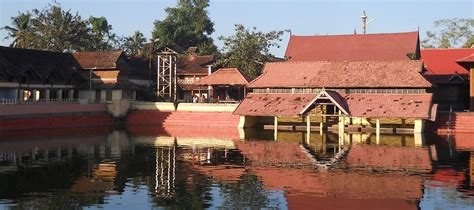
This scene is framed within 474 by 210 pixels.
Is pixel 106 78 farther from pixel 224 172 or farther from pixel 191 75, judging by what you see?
pixel 224 172

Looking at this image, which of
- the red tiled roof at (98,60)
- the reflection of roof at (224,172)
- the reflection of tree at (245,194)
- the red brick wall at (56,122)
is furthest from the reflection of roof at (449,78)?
the reflection of tree at (245,194)

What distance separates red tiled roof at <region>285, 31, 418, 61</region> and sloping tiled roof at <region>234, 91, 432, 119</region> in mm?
10305

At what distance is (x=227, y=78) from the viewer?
175ft

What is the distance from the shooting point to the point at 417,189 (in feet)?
64.1

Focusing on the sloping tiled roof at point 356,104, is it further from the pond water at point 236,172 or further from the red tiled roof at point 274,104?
the pond water at point 236,172

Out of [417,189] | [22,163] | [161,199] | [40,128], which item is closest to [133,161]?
[22,163]

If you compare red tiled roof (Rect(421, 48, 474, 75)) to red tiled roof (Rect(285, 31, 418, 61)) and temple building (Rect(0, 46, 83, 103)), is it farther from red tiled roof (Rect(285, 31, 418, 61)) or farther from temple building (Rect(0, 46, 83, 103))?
temple building (Rect(0, 46, 83, 103))

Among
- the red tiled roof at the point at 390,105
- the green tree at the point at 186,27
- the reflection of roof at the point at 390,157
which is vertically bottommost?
the reflection of roof at the point at 390,157

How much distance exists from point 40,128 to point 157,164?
830 inches

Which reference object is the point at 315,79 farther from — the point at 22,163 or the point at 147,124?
the point at 22,163

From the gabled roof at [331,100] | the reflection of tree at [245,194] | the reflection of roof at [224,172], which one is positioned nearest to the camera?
the reflection of tree at [245,194]

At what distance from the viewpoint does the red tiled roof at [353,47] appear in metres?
53.4

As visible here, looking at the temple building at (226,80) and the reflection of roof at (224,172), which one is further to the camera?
the temple building at (226,80)

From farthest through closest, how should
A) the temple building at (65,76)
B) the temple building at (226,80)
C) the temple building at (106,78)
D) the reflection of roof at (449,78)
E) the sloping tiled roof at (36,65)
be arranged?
the temple building at (106,78)
the temple building at (226,80)
the reflection of roof at (449,78)
the temple building at (65,76)
the sloping tiled roof at (36,65)
